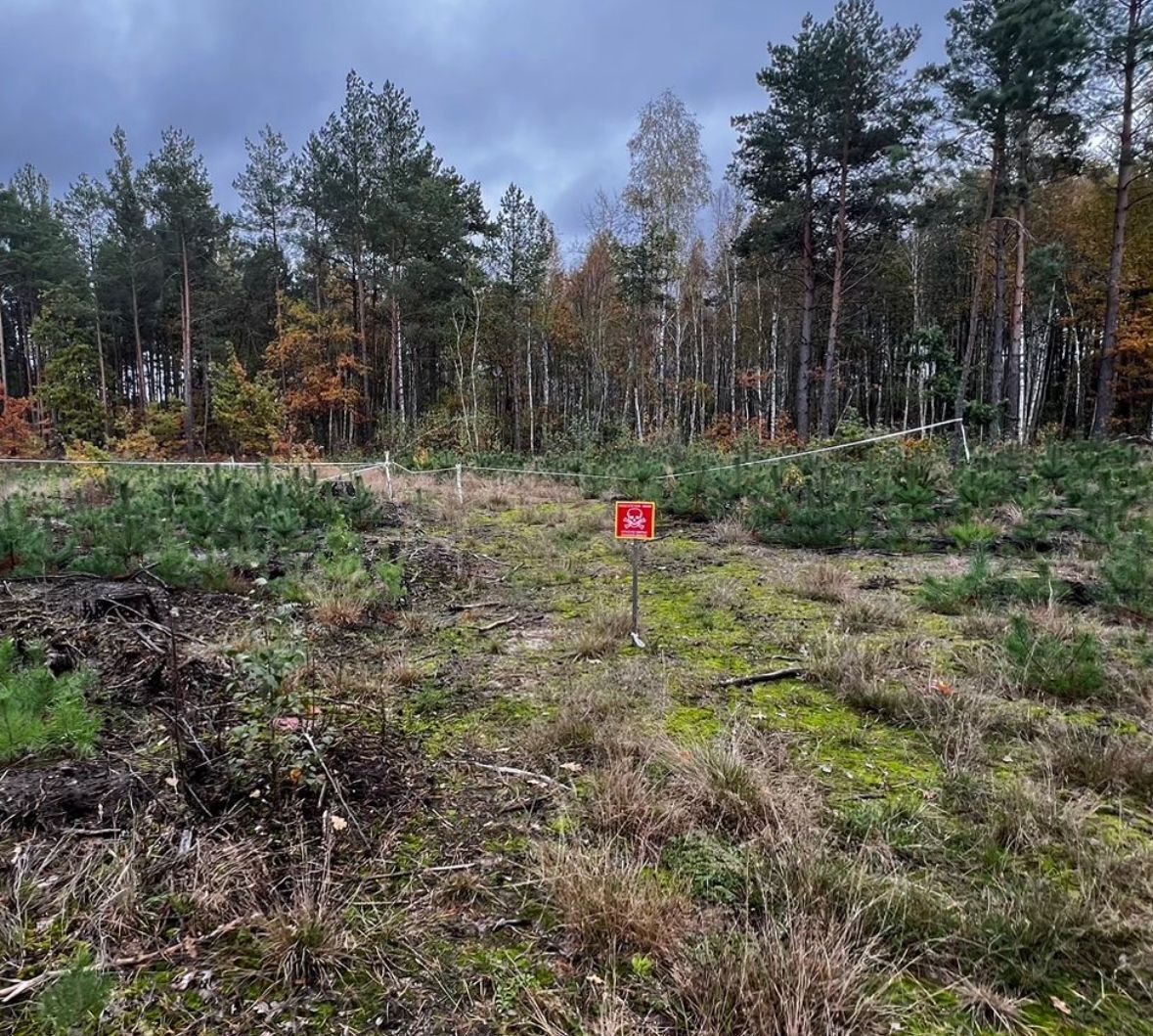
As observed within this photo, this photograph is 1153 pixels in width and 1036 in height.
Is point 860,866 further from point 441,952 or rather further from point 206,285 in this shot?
point 206,285

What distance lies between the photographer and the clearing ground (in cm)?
123

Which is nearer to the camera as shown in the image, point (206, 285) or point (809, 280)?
point (809, 280)

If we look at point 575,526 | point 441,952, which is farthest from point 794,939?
point 575,526

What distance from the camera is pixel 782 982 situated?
1189mm

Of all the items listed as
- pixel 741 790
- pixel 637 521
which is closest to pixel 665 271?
pixel 637 521

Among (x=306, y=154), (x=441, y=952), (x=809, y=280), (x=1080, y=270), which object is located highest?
(x=306, y=154)

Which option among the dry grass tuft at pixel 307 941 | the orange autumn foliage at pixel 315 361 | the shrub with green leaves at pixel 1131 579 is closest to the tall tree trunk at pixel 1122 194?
the shrub with green leaves at pixel 1131 579

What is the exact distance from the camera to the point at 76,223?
28.4 metres

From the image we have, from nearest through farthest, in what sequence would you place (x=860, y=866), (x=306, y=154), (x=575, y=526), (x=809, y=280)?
(x=860, y=866) < (x=575, y=526) < (x=809, y=280) < (x=306, y=154)

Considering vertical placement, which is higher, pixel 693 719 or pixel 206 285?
pixel 206 285

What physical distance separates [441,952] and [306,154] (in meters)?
27.5

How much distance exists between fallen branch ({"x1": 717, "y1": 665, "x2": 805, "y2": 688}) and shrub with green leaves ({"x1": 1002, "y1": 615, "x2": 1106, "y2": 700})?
0.96 meters

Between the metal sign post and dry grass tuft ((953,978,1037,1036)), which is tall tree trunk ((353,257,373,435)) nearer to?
the metal sign post

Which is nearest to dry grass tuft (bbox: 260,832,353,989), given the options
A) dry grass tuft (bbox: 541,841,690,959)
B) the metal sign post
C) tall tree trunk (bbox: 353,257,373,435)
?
dry grass tuft (bbox: 541,841,690,959)
